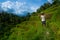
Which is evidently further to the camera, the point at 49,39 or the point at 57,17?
the point at 57,17

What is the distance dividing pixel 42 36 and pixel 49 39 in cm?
45

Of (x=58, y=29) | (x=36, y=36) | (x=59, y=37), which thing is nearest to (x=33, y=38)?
(x=36, y=36)

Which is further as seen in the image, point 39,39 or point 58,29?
point 58,29

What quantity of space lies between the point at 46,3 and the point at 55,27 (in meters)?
38.6

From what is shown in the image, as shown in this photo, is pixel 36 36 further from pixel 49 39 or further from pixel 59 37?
pixel 59 37

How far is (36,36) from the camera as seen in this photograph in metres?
13.4

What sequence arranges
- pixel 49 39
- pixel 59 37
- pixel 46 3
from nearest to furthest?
pixel 49 39 < pixel 59 37 < pixel 46 3

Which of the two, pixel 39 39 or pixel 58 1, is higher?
pixel 58 1

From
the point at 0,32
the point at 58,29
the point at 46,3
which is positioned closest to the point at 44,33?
the point at 58,29

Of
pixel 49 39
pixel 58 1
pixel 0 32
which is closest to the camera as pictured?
pixel 49 39

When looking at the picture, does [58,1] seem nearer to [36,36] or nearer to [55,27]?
[55,27]

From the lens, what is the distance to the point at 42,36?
13109mm

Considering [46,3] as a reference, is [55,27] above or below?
below

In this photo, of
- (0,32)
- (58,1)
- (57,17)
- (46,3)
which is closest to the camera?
(57,17)
